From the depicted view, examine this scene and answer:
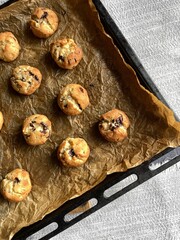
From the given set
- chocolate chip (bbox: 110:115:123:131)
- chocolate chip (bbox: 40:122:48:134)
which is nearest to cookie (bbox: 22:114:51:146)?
chocolate chip (bbox: 40:122:48:134)

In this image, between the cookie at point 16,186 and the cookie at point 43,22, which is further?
the cookie at point 43,22

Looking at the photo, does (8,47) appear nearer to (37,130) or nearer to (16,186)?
(37,130)

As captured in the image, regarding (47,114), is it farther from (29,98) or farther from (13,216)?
(13,216)

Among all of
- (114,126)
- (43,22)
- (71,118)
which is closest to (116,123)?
(114,126)

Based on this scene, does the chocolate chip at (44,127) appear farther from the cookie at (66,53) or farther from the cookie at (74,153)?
the cookie at (66,53)

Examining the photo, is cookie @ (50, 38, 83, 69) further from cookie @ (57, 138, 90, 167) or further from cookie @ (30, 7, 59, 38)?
cookie @ (57, 138, 90, 167)

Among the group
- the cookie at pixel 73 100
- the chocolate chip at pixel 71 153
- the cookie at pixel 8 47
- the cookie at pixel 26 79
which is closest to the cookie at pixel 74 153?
the chocolate chip at pixel 71 153

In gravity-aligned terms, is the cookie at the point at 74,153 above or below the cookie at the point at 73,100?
below
